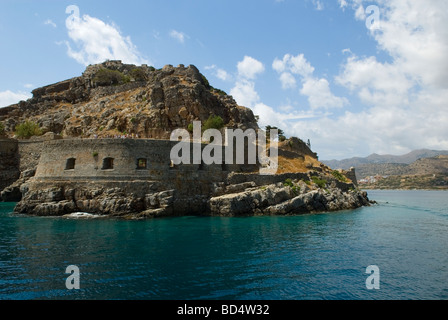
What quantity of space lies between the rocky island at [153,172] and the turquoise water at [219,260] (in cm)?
407

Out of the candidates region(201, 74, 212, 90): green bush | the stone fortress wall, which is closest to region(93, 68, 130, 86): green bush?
region(201, 74, 212, 90): green bush

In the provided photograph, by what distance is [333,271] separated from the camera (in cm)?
1349

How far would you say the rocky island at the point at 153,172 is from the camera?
95.3 feet

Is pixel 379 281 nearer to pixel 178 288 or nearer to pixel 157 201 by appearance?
pixel 178 288

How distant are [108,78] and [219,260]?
191ft

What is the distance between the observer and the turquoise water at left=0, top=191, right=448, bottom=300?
1101cm

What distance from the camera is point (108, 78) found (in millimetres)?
62312

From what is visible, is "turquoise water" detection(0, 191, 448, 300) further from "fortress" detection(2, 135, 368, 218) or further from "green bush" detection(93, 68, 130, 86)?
"green bush" detection(93, 68, 130, 86)

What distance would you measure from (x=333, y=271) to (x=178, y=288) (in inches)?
287

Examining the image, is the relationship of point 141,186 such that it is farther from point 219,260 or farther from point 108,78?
point 108,78

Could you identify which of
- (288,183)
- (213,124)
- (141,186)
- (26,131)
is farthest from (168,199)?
(26,131)

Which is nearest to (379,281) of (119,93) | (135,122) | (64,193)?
(64,193)

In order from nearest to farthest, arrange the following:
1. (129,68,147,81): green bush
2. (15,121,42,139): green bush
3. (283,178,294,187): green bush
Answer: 1. (283,178,294,187): green bush
2. (15,121,42,139): green bush
3. (129,68,147,81): green bush

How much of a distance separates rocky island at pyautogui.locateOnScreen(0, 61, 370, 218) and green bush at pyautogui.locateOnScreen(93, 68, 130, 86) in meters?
12.5
